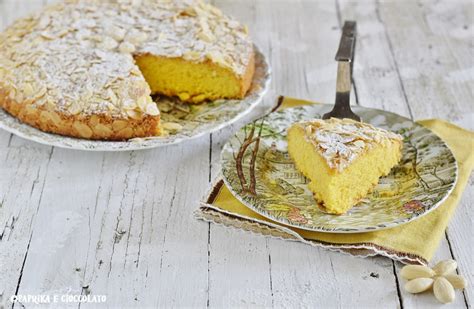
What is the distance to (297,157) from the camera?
2.65 metres

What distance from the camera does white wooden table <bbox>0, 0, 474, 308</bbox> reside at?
2227 mm

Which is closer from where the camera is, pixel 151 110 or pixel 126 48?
pixel 151 110

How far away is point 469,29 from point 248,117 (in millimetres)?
1471

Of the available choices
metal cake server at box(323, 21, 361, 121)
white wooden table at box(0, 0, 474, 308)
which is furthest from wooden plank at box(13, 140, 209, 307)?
metal cake server at box(323, 21, 361, 121)

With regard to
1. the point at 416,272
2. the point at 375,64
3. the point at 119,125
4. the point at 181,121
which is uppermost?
the point at 416,272

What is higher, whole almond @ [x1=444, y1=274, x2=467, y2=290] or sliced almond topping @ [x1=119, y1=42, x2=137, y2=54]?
whole almond @ [x1=444, y1=274, x2=467, y2=290]

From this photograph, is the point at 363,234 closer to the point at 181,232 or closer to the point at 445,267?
the point at 445,267

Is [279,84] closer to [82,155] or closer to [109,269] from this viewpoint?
[82,155]

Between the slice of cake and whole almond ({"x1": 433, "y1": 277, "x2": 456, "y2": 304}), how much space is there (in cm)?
38

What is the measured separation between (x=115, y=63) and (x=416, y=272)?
1.45 meters

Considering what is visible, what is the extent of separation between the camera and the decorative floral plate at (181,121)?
8.87ft

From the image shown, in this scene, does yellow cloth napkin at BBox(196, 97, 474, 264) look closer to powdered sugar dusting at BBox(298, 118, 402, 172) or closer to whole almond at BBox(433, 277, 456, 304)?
whole almond at BBox(433, 277, 456, 304)

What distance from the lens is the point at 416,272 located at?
Result: 7.25 ft

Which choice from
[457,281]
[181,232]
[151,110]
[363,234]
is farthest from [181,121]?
[457,281]
